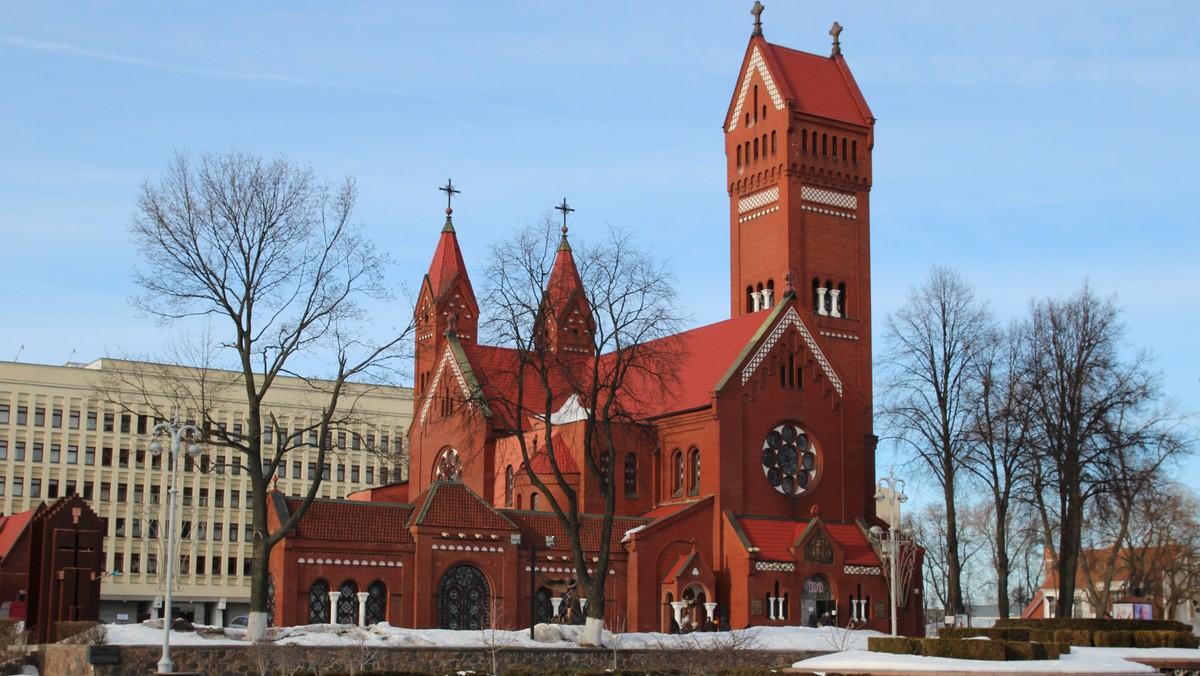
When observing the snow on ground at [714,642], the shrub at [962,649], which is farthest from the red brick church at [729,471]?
the shrub at [962,649]

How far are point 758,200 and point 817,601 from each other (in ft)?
67.9

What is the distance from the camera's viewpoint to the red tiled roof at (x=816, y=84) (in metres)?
70.2

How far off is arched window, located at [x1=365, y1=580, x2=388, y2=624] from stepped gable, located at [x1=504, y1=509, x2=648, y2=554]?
5933 millimetres

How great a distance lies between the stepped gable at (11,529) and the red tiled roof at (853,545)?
1186 inches

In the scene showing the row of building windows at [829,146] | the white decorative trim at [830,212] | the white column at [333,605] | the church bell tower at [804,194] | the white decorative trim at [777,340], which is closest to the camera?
the white column at [333,605]

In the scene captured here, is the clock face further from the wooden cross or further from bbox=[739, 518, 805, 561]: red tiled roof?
the wooden cross

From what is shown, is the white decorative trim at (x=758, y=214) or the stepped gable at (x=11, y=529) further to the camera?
the white decorative trim at (x=758, y=214)

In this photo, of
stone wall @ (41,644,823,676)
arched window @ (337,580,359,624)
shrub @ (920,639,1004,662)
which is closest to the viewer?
stone wall @ (41,644,823,676)

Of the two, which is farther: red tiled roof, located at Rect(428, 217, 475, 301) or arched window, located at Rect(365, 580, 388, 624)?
red tiled roof, located at Rect(428, 217, 475, 301)

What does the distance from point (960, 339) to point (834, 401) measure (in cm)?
737

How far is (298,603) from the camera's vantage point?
53.7 m

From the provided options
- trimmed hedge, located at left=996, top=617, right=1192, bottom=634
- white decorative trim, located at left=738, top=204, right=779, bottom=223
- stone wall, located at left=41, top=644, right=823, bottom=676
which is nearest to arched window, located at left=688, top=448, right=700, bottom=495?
white decorative trim, located at left=738, top=204, right=779, bottom=223

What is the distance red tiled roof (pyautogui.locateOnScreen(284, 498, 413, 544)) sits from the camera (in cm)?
5491

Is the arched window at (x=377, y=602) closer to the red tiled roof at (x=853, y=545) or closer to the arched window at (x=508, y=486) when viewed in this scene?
the arched window at (x=508, y=486)
